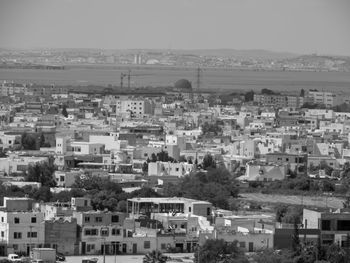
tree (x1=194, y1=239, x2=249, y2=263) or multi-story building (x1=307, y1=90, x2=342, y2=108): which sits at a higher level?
tree (x1=194, y1=239, x2=249, y2=263)

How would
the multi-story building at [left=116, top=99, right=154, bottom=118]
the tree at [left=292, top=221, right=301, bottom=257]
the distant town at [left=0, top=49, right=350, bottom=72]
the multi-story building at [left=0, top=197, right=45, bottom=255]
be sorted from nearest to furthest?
the tree at [left=292, top=221, right=301, bottom=257], the multi-story building at [left=0, top=197, right=45, bottom=255], the multi-story building at [left=116, top=99, right=154, bottom=118], the distant town at [left=0, top=49, right=350, bottom=72]

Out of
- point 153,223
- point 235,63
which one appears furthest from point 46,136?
point 235,63

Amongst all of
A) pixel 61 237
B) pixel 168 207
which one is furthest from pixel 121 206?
pixel 61 237

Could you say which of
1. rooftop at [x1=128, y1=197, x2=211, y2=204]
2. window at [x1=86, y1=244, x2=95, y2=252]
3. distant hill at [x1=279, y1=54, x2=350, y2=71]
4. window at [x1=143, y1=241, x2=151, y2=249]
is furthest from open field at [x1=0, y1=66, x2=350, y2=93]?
window at [x1=86, y1=244, x2=95, y2=252]

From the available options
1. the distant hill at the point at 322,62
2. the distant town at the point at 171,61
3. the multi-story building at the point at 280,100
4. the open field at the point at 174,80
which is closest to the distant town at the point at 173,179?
the multi-story building at the point at 280,100

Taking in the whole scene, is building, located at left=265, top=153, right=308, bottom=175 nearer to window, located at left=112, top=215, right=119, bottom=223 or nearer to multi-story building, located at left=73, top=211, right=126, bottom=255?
window, located at left=112, top=215, right=119, bottom=223

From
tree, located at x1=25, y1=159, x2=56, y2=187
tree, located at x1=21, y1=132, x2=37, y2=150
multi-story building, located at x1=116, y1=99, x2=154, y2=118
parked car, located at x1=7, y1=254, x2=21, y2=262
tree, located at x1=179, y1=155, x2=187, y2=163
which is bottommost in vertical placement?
multi-story building, located at x1=116, y1=99, x2=154, y2=118

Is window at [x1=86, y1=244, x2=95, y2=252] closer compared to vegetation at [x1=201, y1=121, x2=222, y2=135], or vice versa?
window at [x1=86, y1=244, x2=95, y2=252]

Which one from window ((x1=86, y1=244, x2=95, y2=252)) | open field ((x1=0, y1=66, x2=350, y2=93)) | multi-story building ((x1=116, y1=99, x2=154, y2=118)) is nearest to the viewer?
window ((x1=86, y1=244, x2=95, y2=252))

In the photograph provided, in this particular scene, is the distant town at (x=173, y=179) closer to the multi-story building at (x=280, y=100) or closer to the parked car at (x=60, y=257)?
the parked car at (x=60, y=257)
